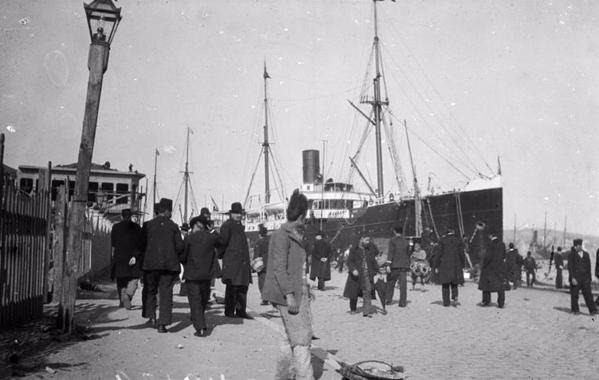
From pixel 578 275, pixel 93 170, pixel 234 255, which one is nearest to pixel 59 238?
pixel 234 255

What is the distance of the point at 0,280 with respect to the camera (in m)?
6.48

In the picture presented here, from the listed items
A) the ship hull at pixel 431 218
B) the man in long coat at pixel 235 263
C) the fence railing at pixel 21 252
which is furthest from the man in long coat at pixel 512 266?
the fence railing at pixel 21 252

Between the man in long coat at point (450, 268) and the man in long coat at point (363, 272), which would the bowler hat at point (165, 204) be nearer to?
the man in long coat at point (363, 272)

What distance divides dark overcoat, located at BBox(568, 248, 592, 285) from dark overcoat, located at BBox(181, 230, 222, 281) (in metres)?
8.05

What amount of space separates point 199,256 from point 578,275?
27.7 feet

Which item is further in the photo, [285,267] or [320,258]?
[320,258]

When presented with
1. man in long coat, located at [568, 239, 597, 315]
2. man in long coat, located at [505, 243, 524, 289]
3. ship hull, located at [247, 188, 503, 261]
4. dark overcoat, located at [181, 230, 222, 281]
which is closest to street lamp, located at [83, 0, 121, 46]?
dark overcoat, located at [181, 230, 222, 281]

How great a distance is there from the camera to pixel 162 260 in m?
7.90

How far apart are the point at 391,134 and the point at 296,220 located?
Result: 146 feet

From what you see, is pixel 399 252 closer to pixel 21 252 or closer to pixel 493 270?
pixel 493 270

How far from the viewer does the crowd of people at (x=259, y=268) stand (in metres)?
4.76

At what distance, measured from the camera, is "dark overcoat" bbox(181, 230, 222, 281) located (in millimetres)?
7895

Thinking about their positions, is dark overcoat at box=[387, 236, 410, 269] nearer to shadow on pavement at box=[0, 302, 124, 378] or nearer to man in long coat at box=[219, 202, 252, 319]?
man in long coat at box=[219, 202, 252, 319]

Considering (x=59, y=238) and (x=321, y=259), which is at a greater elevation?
(x=59, y=238)
